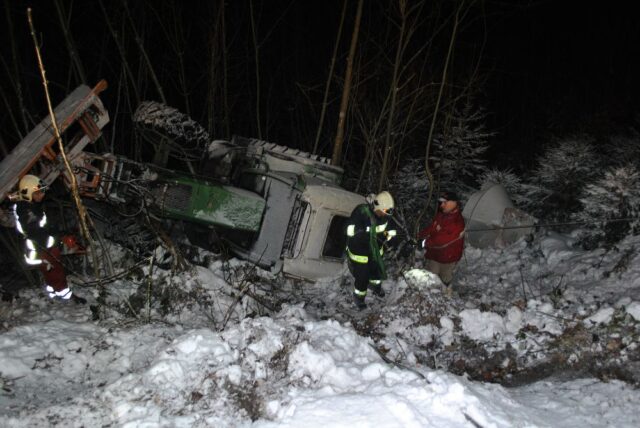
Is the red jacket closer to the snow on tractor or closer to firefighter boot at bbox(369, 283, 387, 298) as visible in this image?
firefighter boot at bbox(369, 283, 387, 298)

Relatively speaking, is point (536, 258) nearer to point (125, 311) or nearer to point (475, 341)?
point (475, 341)

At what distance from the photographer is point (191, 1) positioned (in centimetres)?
1655

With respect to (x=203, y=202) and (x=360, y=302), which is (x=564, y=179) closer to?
(x=360, y=302)

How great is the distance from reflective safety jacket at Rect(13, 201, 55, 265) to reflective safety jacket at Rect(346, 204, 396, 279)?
12.8 ft

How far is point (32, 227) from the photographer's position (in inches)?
210

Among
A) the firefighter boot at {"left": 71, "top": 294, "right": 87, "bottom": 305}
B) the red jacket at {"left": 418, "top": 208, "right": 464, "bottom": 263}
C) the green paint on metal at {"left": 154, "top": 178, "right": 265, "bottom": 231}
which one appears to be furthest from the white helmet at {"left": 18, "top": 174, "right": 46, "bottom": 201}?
the red jacket at {"left": 418, "top": 208, "right": 464, "bottom": 263}

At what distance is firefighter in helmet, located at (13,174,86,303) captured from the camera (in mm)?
5184

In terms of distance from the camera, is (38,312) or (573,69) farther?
(573,69)

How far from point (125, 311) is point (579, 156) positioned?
39.6 ft

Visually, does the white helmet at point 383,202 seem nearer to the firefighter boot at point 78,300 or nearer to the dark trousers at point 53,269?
the firefighter boot at point 78,300

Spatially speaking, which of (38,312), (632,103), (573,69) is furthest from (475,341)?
(573,69)

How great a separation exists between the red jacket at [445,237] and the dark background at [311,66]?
258 inches

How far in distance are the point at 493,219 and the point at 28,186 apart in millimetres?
8792

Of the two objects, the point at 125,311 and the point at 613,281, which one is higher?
the point at 613,281
